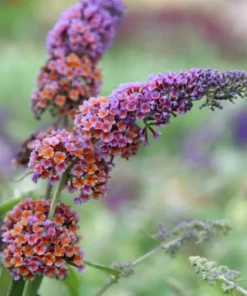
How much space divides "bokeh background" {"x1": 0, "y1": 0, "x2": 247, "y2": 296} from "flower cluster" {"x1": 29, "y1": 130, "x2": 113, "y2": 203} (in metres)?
0.33

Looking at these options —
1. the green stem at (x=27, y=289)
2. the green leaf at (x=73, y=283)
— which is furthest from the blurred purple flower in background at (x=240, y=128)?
the green stem at (x=27, y=289)

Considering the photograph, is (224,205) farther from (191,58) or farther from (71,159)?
(191,58)

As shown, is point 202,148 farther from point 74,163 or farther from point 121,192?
point 74,163

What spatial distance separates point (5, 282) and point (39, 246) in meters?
0.17

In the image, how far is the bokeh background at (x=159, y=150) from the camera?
281 cm

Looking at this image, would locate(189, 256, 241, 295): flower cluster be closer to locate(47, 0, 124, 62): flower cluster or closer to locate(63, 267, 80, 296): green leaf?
locate(63, 267, 80, 296): green leaf

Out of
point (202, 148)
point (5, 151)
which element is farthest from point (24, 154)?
point (5, 151)

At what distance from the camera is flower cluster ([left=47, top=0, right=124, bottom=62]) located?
1813 millimetres

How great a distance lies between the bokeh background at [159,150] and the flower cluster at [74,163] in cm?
33

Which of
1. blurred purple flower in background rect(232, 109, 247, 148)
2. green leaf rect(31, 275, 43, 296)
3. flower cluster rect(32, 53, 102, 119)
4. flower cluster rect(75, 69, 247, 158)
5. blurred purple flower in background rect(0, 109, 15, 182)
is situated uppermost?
blurred purple flower in background rect(232, 109, 247, 148)

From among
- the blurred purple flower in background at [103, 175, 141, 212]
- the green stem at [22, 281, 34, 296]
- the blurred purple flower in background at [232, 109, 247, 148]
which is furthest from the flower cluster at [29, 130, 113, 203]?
the blurred purple flower in background at [232, 109, 247, 148]

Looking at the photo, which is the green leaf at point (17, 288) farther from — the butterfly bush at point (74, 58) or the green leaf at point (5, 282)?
the butterfly bush at point (74, 58)

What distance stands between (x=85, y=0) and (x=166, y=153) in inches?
160

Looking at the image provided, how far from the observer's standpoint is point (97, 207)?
404 cm
